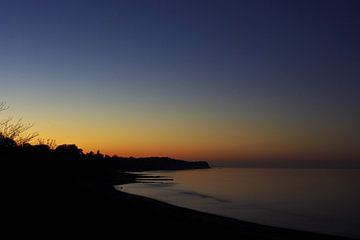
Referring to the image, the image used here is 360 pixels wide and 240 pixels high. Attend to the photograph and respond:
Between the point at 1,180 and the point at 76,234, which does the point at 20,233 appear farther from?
the point at 1,180

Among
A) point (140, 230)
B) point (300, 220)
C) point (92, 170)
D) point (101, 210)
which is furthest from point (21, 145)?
point (92, 170)

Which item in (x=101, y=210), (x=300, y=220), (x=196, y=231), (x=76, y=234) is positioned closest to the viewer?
(x=76, y=234)

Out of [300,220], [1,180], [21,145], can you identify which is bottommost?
[300,220]

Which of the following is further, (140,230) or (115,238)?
(140,230)

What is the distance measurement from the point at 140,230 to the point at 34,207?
5.03 metres

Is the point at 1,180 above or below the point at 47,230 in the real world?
above

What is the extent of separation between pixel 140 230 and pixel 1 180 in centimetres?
675

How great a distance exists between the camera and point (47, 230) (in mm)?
16078

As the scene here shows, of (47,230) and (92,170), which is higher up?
(92,170)

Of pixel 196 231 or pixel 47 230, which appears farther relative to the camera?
pixel 196 231

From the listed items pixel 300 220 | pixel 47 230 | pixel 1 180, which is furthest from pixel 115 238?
pixel 300 220

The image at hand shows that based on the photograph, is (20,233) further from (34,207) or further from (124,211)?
(124,211)

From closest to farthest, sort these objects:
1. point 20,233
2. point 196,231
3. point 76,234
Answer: point 20,233, point 76,234, point 196,231

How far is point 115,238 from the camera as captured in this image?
1631cm
